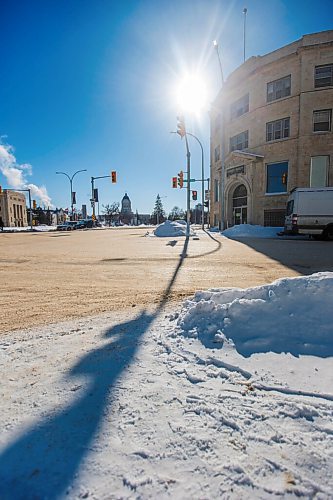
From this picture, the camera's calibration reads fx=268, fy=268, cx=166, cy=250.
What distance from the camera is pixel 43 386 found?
2.27 meters

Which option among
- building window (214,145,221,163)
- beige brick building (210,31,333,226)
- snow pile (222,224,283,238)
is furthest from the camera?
building window (214,145,221,163)

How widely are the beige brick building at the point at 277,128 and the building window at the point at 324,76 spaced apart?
0.25 ft

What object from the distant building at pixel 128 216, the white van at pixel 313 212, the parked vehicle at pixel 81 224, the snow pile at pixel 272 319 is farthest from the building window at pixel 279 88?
the distant building at pixel 128 216

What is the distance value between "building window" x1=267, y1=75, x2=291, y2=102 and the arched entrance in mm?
8713

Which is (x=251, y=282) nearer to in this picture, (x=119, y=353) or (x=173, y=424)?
(x=119, y=353)

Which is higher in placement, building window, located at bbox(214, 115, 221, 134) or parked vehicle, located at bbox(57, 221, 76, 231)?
building window, located at bbox(214, 115, 221, 134)

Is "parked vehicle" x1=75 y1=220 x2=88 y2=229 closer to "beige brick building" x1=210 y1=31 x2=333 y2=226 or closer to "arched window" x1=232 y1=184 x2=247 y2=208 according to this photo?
"beige brick building" x1=210 y1=31 x2=333 y2=226

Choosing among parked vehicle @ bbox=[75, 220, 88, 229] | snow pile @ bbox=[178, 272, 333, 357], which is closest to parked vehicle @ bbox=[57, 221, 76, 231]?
parked vehicle @ bbox=[75, 220, 88, 229]

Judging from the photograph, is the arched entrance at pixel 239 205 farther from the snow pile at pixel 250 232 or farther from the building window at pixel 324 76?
the building window at pixel 324 76

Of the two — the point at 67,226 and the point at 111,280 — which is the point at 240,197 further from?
the point at 67,226

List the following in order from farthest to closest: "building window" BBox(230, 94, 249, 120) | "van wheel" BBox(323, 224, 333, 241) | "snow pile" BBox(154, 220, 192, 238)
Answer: "building window" BBox(230, 94, 249, 120)
"snow pile" BBox(154, 220, 192, 238)
"van wheel" BBox(323, 224, 333, 241)

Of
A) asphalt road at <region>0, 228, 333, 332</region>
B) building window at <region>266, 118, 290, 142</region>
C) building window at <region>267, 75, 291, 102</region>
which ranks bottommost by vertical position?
asphalt road at <region>0, 228, 333, 332</region>

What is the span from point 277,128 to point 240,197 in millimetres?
7542

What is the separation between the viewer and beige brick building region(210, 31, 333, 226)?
23.1 m
